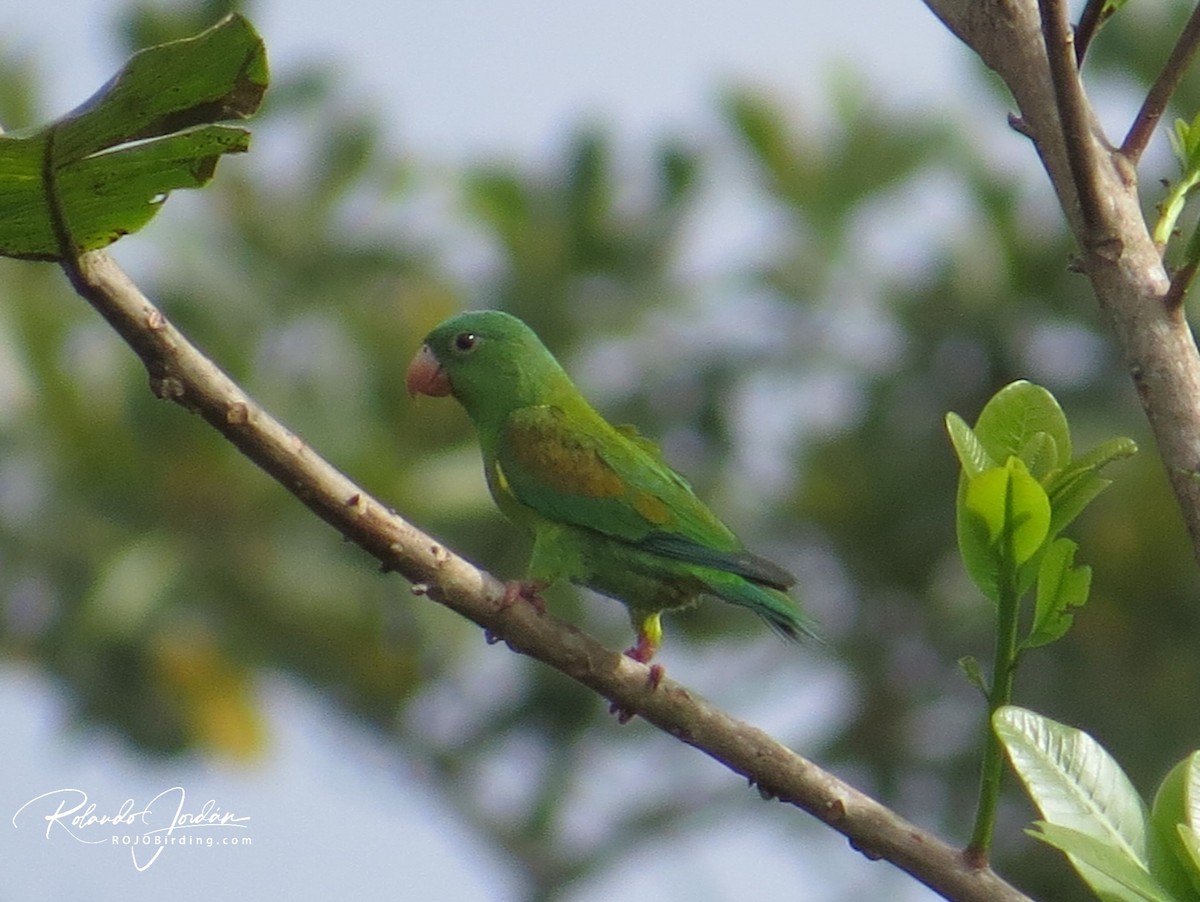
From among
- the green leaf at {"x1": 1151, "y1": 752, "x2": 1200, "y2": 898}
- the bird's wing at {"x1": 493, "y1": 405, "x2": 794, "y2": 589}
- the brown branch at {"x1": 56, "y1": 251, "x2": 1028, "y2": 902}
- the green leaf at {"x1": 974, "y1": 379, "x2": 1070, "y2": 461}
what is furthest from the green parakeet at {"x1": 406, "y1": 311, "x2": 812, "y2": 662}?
the green leaf at {"x1": 1151, "y1": 752, "x2": 1200, "y2": 898}

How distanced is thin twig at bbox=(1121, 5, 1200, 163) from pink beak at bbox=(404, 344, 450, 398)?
2.08m

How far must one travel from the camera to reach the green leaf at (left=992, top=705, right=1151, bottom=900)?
1.61 m

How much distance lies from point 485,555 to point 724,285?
4.95 feet

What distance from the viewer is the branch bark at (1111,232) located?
165 cm

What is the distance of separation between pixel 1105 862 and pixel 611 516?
1687mm

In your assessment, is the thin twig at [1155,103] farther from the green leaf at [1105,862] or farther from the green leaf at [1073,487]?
the green leaf at [1105,862]

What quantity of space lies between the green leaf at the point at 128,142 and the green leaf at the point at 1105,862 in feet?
3.67

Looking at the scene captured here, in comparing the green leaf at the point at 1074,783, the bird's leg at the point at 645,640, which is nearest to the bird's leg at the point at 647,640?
the bird's leg at the point at 645,640

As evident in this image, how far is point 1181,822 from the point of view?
167 centimetres

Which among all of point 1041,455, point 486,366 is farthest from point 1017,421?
point 486,366

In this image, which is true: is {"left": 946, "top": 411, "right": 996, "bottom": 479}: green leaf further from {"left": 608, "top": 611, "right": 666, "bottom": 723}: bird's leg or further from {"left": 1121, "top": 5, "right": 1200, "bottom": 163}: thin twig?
{"left": 608, "top": 611, "right": 666, "bottom": 723}: bird's leg

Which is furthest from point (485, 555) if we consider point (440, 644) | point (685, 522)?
point (685, 522)

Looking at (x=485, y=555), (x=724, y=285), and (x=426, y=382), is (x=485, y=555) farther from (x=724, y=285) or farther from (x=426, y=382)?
(x=426, y=382)

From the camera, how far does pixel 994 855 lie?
5906 millimetres
